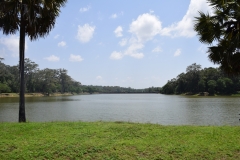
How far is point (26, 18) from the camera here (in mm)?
9703

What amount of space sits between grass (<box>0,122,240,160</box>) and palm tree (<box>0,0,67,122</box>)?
395 centimetres

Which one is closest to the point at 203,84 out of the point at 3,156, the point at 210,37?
the point at 210,37

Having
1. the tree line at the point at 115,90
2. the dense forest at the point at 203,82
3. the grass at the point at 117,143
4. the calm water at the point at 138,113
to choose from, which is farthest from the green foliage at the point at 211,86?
the grass at the point at 117,143

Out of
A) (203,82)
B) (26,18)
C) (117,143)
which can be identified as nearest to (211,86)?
(203,82)

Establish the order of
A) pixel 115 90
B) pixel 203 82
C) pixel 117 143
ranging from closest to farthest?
pixel 117 143
pixel 203 82
pixel 115 90

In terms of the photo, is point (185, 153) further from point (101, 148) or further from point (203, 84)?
point (203, 84)

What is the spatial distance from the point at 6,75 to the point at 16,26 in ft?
276

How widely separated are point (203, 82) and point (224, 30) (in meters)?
83.5

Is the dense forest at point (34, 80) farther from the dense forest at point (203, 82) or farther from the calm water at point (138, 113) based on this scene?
the dense forest at point (203, 82)

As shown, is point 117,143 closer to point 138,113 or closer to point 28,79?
point 138,113

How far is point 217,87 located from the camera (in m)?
82.7

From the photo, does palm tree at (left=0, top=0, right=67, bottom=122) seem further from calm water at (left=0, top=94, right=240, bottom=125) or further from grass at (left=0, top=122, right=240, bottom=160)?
calm water at (left=0, top=94, right=240, bottom=125)

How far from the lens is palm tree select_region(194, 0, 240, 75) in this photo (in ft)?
28.5

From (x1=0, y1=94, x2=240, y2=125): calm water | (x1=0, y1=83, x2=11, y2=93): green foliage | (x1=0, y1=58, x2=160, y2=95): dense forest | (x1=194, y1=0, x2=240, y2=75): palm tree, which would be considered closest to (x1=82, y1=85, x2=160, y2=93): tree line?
(x1=0, y1=58, x2=160, y2=95): dense forest
